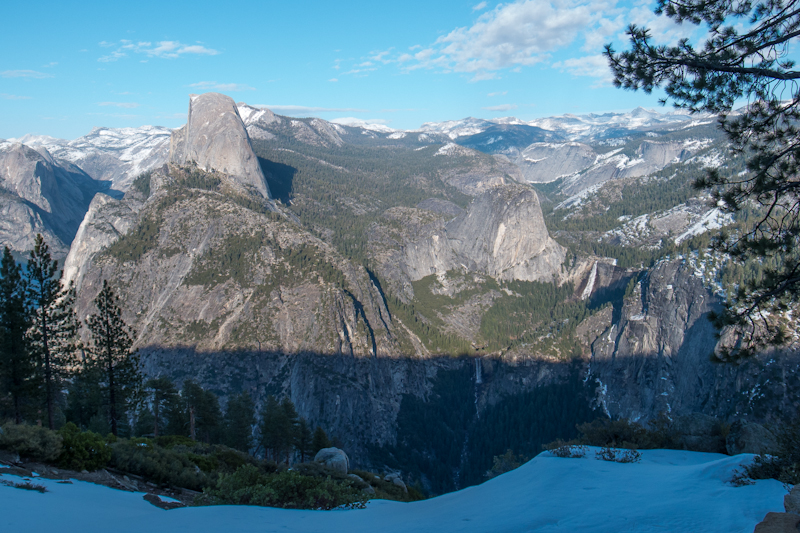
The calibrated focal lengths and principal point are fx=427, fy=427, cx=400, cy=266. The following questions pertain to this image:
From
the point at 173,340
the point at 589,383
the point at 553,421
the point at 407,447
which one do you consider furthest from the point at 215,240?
the point at 589,383

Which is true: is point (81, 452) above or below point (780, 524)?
below

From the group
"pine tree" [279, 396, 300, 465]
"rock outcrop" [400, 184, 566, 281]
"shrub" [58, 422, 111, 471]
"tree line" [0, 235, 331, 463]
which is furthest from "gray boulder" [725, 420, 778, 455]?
"rock outcrop" [400, 184, 566, 281]

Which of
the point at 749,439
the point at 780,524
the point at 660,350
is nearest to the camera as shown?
the point at 780,524

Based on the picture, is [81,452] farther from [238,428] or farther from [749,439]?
[238,428]

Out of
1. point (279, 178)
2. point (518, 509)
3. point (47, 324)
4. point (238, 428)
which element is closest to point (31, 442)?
point (518, 509)

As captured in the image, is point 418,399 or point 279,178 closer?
point 418,399

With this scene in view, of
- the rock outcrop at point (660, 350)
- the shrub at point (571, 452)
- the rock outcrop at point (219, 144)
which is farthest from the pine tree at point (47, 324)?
the rock outcrop at point (219, 144)

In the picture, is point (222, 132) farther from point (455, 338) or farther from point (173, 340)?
point (455, 338)
